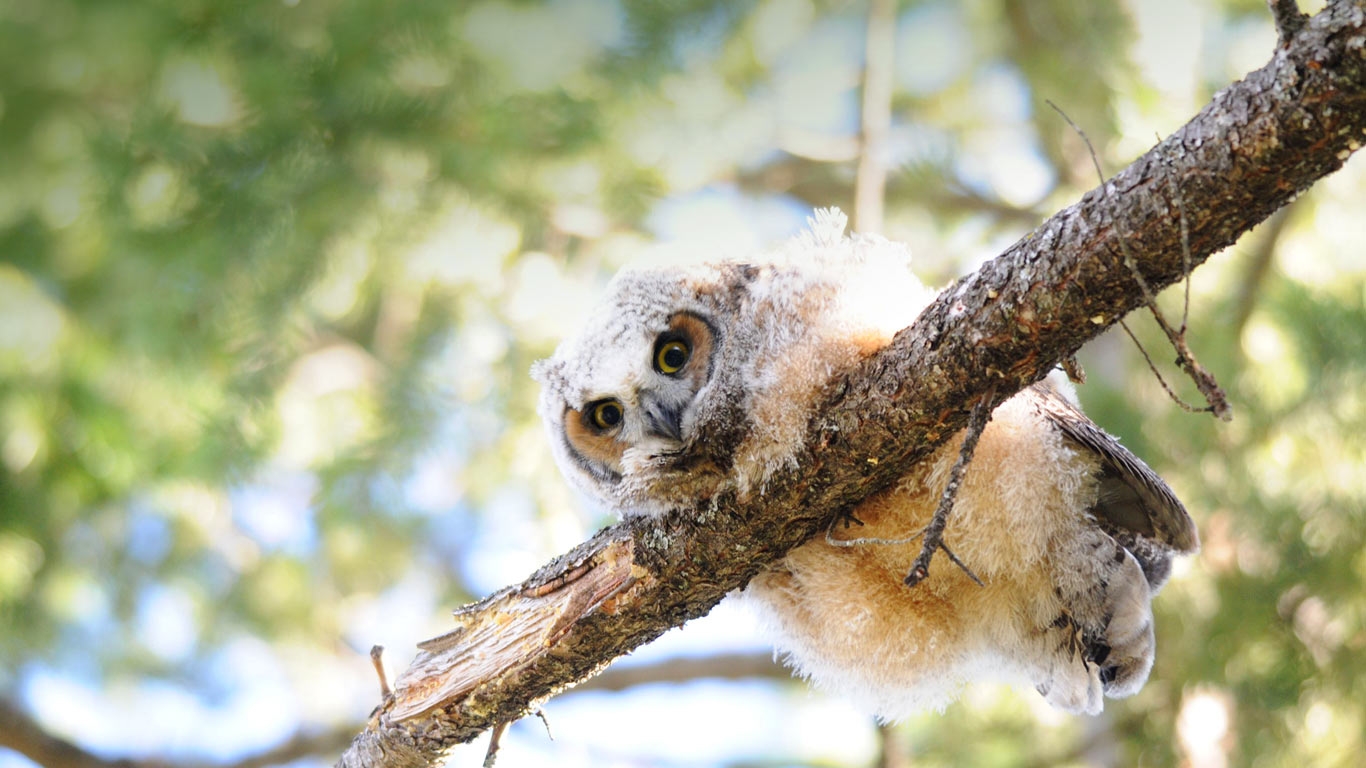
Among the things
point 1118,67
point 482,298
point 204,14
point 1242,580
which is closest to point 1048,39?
point 1118,67

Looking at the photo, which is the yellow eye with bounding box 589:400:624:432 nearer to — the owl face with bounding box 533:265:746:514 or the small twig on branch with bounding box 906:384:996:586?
the owl face with bounding box 533:265:746:514

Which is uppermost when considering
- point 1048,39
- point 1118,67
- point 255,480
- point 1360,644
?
point 1048,39

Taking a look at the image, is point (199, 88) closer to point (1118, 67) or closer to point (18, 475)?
point (18, 475)

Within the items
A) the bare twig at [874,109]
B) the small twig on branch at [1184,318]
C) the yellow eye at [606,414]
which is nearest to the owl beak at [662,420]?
the yellow eye at [606,414]

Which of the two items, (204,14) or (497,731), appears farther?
(204,14)

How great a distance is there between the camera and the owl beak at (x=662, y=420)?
1.64 meters

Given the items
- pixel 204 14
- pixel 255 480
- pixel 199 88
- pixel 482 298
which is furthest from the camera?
pixel 482 298

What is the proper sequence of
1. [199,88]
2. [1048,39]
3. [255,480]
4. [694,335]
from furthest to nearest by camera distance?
1. [1048,39]
2. [255,480]
3. [199,88]
4. [694,335]

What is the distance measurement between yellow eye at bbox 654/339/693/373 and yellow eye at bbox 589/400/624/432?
0.36 feet

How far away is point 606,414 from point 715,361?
0.27 meters

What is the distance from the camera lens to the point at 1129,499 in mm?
1706

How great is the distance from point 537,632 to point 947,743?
2.25 m

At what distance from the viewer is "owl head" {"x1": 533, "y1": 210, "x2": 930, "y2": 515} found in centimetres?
149

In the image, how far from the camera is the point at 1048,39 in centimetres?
387
